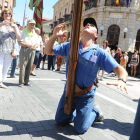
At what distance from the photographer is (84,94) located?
2631 mm

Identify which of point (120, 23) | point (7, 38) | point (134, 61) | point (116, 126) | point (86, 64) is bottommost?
point (116, 126)

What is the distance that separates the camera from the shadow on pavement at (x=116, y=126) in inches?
118

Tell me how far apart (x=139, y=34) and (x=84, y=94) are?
20.2m

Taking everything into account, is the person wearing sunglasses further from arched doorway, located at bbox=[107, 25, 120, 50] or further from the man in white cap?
arched doorway, located at bbox=[107, 25, 120, 50]

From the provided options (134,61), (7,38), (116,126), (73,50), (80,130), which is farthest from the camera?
(134,61)

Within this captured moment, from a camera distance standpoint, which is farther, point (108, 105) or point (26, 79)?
point (26, 79)

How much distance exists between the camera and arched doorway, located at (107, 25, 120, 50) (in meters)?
20.2

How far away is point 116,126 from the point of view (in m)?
3.17

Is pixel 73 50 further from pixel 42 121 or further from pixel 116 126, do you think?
pixel 116 126

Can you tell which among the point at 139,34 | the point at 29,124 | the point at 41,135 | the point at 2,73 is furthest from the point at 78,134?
the point at 139,34

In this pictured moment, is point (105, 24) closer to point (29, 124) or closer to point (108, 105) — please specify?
point (108, 105)

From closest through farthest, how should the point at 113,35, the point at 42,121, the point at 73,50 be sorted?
the point at 73,50 < the point at 42,121 < the point at 113,35

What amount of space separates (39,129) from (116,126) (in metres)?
1.36

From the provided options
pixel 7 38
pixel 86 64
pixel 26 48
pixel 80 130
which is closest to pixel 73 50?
pixel 86 64
